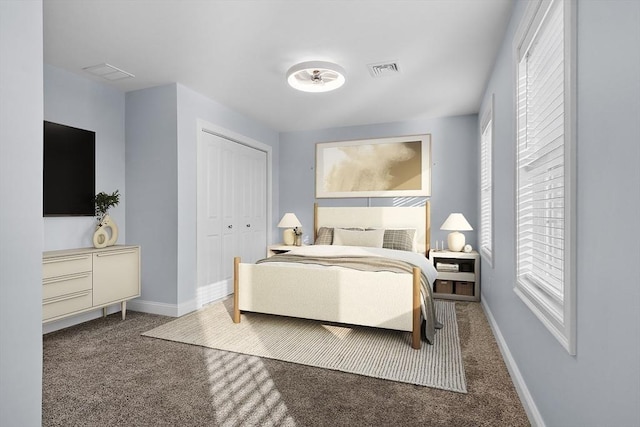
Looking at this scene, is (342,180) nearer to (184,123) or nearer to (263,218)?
(263,218)

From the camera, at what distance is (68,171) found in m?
3.46

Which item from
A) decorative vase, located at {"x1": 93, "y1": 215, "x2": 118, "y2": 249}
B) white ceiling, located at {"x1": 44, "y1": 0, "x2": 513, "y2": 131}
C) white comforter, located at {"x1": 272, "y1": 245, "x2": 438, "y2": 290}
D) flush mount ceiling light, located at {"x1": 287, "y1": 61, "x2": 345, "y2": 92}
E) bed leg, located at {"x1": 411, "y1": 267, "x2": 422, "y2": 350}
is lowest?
bed leg, located at {"x1": 411, "y1": 267, "x2": 422, "y2": 350}

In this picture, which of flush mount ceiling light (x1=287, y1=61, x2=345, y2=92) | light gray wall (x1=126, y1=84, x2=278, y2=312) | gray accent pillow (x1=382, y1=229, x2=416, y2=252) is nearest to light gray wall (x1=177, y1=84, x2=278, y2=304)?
light gray wall (x1=126, y1=84, x2=278, y2=312)

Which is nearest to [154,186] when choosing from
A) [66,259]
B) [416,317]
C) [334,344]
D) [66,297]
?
[66,259]

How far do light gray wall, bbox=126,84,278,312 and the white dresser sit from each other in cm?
24

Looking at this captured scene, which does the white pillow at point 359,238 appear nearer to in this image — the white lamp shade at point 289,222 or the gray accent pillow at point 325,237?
the gray accent pillow at point 325,237

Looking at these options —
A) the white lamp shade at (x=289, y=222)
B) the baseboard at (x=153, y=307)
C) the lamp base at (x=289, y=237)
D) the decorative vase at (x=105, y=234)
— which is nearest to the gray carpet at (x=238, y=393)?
the baseboard at (x=153, y=307)

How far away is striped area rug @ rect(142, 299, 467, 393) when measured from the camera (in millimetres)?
2441

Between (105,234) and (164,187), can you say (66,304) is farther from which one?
(164,187)

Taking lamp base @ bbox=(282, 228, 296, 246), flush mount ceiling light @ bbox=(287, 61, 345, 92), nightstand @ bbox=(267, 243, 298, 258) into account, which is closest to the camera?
flush mount ceiling light @ bbox=(287, 61, 345, 92)

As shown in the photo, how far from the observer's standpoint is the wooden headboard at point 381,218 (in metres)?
5.02

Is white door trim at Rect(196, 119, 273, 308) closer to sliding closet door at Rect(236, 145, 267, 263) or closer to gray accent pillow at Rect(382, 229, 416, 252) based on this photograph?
sliding closet door at Rect(236, 145, 267, 263)

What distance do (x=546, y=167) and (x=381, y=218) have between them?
3472 mm

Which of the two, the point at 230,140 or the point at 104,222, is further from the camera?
the point at 230,140
